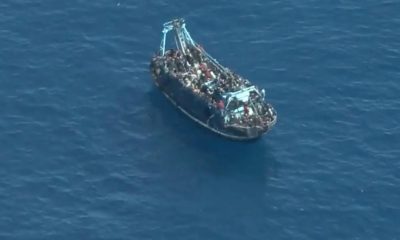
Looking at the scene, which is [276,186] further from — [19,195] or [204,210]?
[19,195]

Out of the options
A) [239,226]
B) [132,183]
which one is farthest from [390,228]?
[132,183]

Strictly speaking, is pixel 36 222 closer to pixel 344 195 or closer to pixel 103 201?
pixel 103 201

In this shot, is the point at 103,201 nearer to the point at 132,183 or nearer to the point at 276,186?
the point at 132,183

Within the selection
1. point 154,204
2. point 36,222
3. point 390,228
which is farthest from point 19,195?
point 390,228

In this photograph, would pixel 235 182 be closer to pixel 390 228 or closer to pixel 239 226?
pixel 239 226

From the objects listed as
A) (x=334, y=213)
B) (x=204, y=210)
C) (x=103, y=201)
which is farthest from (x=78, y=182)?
(x=334, y=213)

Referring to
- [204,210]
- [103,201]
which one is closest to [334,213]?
[204,210]
